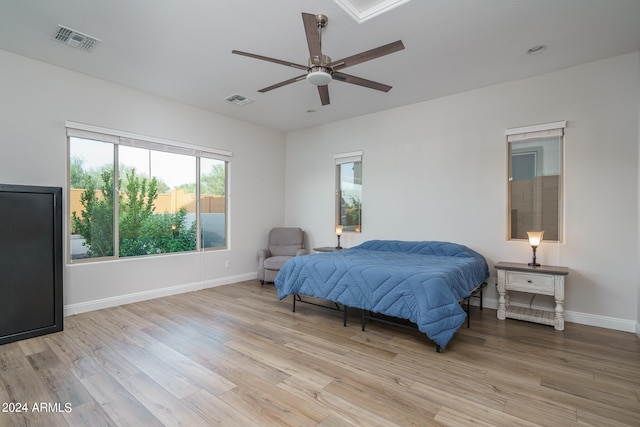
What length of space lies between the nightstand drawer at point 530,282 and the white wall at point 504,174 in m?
0.47

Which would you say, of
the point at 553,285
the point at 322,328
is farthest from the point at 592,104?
the point at 322,328

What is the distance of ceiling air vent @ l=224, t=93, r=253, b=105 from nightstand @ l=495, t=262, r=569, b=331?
4.07 meters

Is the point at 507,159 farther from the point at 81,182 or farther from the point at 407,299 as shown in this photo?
the point at 81,182

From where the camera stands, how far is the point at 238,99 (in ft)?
15.0

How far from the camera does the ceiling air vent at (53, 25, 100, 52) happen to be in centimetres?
289

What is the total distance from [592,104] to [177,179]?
5594 millimetres

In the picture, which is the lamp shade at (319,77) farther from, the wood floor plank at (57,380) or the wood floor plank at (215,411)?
the wood floor plank at (57,380)

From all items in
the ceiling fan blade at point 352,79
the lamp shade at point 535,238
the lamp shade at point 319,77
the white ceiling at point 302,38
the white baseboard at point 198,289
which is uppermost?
the white ceiling at point 302,38

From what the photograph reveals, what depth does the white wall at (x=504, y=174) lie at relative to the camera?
328 cm

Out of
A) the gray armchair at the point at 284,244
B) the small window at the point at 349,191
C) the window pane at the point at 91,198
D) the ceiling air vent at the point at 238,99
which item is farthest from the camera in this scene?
the gray armchair at the point at 284,244

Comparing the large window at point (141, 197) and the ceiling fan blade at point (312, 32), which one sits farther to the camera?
the large window at point (141, 197)

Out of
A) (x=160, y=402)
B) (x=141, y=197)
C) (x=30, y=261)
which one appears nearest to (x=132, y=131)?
(x=141, y=197)

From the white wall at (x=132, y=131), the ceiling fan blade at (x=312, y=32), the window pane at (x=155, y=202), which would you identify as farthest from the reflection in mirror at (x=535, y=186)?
the window pane at (x=155, y=202)

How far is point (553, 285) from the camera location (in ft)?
10.7
